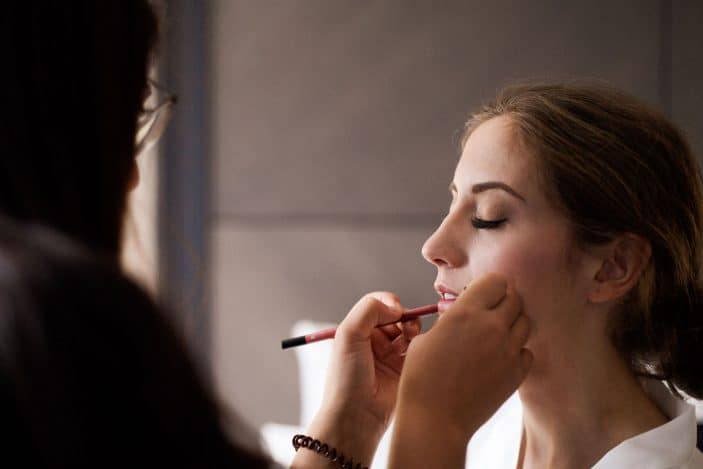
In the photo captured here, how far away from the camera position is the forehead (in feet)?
3.49

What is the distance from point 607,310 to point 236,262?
1.15 meters

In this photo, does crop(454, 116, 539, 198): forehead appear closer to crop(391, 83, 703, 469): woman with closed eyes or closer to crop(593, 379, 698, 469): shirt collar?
crop(391, 83, 703, 469): woman with closed eyes

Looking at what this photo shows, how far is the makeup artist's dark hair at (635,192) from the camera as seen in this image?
1.06 meters

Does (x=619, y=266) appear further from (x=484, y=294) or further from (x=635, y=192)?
(x=484, y=294)

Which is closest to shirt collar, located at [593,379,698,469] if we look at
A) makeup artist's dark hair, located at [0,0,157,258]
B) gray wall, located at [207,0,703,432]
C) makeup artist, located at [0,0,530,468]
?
makeup artist, located at [0,0,530,468]

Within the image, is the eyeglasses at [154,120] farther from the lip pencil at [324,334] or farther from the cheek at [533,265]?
the cheek at [533,265]

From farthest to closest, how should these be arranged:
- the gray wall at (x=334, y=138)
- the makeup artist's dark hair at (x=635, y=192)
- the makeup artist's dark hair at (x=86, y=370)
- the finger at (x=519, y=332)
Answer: the gray wall at (x=334, y=138) < the makeup artist's dark hair at (x=635, y=192) < the finger at (x=519, y=332) < the makeup artist's dark hair at (x=86, y=370)

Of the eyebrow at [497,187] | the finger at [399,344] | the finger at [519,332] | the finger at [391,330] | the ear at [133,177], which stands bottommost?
the finger at [399,344]

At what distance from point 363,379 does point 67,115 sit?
0.65 meters

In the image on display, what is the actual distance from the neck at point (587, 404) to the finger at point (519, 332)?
0.81 ft

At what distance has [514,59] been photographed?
1.81 meters

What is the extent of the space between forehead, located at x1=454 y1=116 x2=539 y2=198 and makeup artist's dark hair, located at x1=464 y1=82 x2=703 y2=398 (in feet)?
0.05

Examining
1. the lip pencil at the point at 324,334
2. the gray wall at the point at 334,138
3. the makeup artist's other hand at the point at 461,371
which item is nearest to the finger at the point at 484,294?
the makeup artist's other hand at the point at 461,371

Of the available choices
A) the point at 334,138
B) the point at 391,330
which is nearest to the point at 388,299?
the point at 391,330
